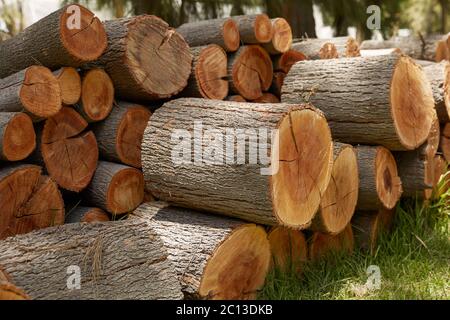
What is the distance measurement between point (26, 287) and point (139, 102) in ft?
5.95

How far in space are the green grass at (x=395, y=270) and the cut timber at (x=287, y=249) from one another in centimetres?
6

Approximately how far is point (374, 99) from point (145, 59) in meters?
1.52

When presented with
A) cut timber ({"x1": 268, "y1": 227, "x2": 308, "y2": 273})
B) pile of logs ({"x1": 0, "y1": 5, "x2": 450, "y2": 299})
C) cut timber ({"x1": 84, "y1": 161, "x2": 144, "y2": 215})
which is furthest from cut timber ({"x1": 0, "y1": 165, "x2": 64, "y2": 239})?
cut timber ({"x1": 268, "y1": 227, "x2": 308, "y2": 273})

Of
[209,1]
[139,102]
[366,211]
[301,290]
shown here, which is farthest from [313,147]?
[209,1]

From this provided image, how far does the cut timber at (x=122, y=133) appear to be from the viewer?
12.2ft

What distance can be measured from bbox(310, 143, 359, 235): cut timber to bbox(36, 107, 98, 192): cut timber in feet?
4.97

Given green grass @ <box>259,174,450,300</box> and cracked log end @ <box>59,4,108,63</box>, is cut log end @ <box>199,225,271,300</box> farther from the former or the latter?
cracked log end @ <box>59,4,108,63</box>

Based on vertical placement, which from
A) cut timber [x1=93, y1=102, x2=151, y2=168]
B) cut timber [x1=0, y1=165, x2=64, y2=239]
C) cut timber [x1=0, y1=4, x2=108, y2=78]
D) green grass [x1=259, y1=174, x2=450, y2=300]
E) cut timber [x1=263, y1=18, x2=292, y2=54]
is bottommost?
green grass [x1=259, y1=174, x2=450, y2=300]

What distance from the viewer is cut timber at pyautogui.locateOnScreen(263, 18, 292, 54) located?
448cm

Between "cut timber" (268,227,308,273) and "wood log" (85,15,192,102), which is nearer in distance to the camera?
A: "cut timber" (268,227,308,273)

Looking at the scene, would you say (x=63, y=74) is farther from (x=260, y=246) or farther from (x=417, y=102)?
(x=417, y=102)

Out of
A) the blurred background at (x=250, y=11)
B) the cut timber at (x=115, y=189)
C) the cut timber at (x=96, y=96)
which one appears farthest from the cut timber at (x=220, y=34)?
the blurred background at (x=250, y=11)

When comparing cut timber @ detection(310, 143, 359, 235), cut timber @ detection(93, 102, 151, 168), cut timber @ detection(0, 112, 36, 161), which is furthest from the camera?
cut timber @ detection(93, 102, 151, 168)

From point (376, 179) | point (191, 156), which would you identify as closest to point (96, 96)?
point (191, 156)
